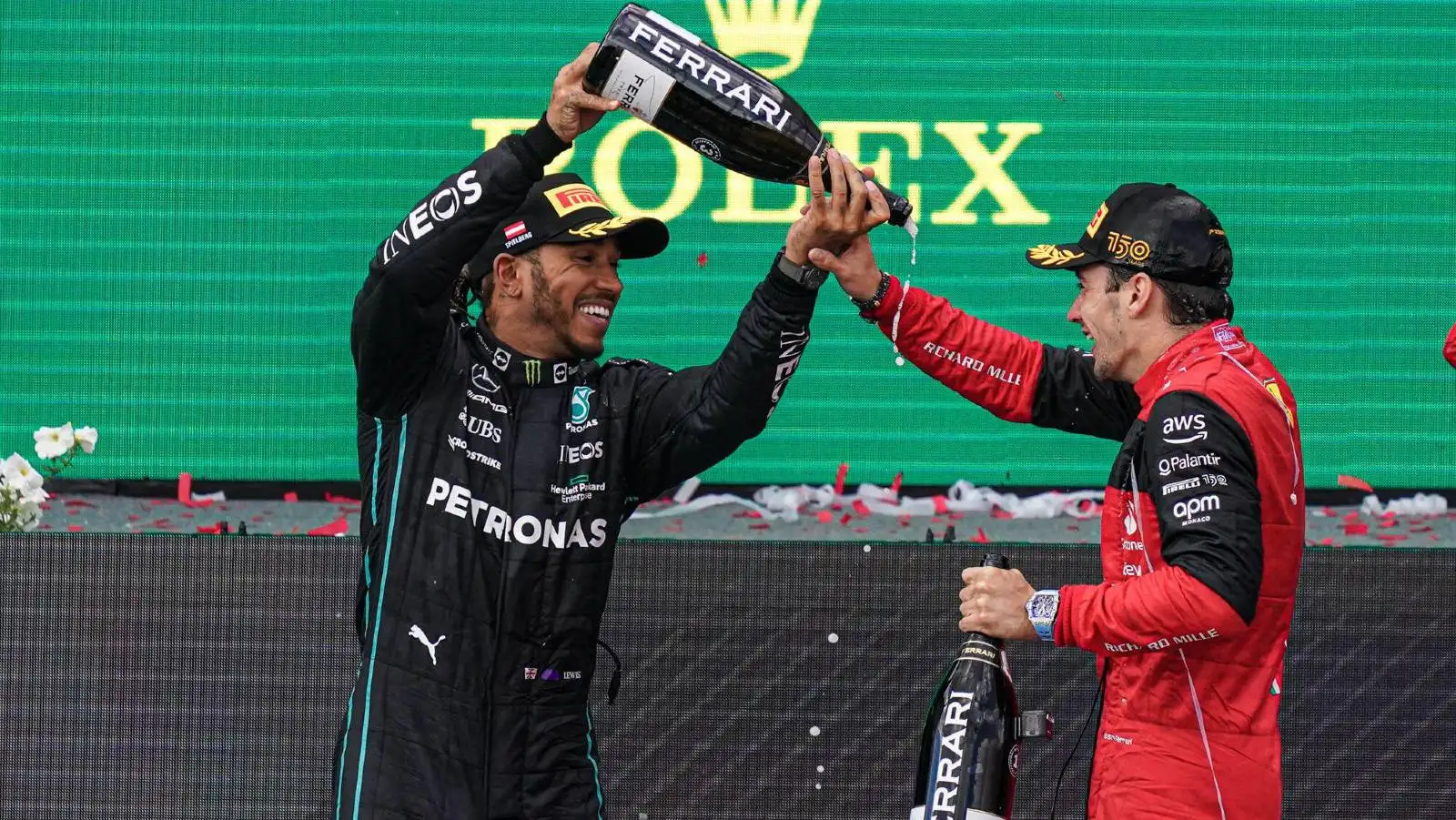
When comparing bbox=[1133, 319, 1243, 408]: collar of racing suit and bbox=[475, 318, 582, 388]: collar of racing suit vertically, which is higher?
bbox=[1133, 319, 1243, 408]: collar of racing suit

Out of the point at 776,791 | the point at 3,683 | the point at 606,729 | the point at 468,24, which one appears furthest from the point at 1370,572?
the point at 468,24

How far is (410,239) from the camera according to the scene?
3041 mm

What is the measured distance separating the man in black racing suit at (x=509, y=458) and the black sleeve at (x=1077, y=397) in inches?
27.8

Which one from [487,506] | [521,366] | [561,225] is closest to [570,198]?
[561,225]

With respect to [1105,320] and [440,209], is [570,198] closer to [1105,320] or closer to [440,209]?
[440,209]

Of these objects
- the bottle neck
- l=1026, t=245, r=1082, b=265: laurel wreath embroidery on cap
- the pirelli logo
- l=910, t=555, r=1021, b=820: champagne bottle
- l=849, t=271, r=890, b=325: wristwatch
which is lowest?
l=910, t=555, r=1021, b=820: champagne bottle

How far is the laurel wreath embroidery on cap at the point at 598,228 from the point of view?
3.28 m

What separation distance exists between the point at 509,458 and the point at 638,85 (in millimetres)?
701

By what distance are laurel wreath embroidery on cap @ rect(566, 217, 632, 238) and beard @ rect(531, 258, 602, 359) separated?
96 mm

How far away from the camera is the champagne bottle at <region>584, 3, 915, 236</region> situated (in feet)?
10.0

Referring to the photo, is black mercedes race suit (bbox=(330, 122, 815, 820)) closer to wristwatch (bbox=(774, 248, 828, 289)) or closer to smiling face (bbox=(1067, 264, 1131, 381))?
wristwatch (bbox=(774, 248, 828, 289))

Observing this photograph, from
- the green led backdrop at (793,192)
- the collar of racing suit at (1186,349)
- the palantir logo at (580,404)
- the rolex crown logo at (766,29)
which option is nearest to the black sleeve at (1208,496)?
the collar of racing suit at (1186,349)

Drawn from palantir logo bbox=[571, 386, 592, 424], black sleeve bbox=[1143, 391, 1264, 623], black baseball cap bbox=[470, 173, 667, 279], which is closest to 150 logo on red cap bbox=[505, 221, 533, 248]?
black baseball cap bbox=[470, 173, 667, 279]

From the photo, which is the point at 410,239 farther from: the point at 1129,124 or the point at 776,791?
the point at 1129,124
